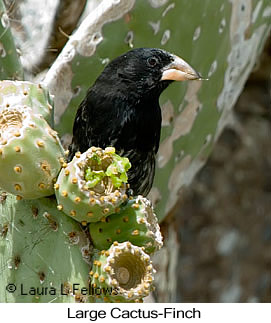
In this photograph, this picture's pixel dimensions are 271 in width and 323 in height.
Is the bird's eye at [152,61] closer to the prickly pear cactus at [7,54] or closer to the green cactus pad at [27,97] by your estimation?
the prickly pear cactus at [7,54]

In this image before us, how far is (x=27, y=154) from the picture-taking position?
129 centimetres

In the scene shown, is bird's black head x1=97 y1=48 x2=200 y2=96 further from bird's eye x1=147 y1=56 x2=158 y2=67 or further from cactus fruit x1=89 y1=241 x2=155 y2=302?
cactus fruit x1=89 y1=241 x2=155 y2=302

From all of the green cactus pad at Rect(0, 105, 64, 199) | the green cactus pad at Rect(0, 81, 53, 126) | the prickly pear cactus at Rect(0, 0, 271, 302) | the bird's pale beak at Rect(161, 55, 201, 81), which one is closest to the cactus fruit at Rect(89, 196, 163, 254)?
the prickly pear cactus at Rect(0, 0, 271, 302)

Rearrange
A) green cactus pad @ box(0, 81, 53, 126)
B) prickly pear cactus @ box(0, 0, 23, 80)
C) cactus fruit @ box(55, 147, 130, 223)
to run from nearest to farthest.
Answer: cactus fruit @ box(55, 147, 130, 223) → green cactus pad @ box(0, 81, 53, 126) → prickly pear cactus @ box(0, 0, 23, 80)

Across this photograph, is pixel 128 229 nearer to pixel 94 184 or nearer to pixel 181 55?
pixel 94 184

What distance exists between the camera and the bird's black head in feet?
5.98

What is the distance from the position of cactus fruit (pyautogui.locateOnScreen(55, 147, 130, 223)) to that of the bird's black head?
56cm

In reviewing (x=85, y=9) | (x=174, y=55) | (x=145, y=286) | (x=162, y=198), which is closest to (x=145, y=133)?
(x=174, y=55)

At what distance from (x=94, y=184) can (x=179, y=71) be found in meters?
0.63

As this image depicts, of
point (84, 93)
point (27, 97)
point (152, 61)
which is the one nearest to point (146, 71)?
point (152, 61)

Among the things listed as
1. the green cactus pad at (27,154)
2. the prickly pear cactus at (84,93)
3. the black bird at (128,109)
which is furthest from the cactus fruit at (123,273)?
the black bird at (128,109)

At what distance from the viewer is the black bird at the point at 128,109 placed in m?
1.86

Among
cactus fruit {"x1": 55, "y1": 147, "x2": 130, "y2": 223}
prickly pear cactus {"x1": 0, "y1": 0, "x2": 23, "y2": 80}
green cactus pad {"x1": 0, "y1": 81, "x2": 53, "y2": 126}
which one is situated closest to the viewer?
cactus fruit {"x1": 55, "y1": 147, "x2": 130, "y2": 223}

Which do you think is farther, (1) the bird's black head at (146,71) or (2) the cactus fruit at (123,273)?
(1) the bird's black head at (146,71)
